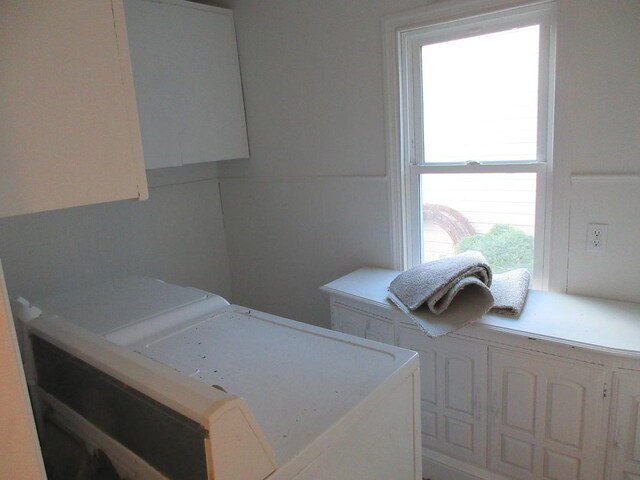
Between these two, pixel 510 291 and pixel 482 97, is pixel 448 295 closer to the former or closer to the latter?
pixel 510 291

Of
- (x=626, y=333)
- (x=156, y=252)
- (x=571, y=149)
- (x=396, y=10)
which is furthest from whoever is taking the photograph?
(x=156, y=252)

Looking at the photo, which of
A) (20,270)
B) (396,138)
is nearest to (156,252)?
(20,270)

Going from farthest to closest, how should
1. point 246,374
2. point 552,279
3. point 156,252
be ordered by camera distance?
point 156,252 → point 552,279 → point 246,374

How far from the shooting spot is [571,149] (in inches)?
73.5

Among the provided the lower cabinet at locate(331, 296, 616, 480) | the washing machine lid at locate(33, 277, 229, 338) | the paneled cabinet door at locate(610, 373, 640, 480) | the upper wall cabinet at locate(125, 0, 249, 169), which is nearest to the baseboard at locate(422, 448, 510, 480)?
the lower cabinet at locate(331, 296, 616, 480)

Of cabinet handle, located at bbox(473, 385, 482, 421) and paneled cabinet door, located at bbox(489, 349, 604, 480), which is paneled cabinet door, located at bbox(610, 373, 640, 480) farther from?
cabinet handle, located at bbox(473, 385, 482, 421)

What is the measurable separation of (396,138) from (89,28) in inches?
66.1

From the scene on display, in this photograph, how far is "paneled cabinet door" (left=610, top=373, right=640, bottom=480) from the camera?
1535 mm

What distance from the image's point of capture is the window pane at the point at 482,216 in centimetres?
210

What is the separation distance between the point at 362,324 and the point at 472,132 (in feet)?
3.20

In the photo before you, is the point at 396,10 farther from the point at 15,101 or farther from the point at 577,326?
the point at 15,101

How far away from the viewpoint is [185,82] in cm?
256

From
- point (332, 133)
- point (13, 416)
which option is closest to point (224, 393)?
point (13, 416)

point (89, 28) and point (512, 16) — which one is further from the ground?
point (512, 16)
